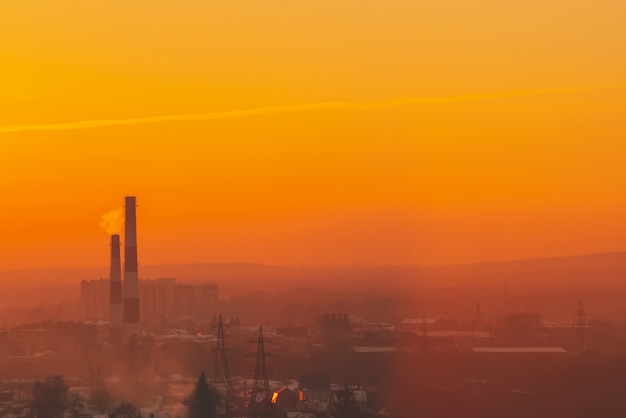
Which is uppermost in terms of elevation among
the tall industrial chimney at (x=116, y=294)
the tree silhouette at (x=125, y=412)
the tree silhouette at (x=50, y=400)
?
the tall industrial chimney at (x=116, y=294)

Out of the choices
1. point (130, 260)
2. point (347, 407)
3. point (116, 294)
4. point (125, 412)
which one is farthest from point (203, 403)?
point (116, 294)

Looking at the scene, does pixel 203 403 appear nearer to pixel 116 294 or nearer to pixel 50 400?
pixel 50 400

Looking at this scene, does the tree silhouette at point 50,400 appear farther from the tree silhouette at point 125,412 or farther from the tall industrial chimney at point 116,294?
the tall industrial chimney at point 116,294

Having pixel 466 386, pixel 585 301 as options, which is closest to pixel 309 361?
pixel 466 386

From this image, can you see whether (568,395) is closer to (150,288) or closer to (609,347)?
(609,347)

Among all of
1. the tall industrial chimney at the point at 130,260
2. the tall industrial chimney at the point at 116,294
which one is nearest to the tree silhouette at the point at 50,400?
the tall industrial chimney at the point at 130,260
